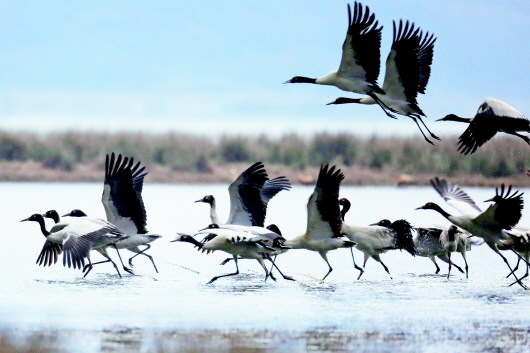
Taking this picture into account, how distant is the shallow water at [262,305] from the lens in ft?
29.2

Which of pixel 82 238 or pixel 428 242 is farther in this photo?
pixel 428 242

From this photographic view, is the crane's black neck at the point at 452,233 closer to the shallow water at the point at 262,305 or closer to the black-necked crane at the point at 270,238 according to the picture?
the shallow water at the point at 262,305

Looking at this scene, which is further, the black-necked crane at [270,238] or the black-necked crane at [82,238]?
the black-necked crane at [270,238]

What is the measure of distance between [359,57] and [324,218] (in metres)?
1.79

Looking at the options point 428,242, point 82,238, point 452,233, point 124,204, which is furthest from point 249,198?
point 452,233

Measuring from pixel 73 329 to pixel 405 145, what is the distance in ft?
86.0

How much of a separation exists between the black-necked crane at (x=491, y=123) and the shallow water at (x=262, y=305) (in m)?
1.61

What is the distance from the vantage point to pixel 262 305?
10.7m

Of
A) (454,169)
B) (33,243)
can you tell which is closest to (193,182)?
(454,169)

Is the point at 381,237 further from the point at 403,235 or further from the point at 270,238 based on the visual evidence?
the point at 270,238

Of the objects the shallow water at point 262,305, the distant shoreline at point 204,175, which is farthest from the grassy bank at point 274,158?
the shallow water at point 262,305

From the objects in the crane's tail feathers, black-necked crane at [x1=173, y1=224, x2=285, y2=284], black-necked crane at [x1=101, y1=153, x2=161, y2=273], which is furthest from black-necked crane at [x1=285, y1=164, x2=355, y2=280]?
black-necked crane at [x1=101, y1=153, x2=161, y2=273]

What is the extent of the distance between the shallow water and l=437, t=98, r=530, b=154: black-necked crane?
161 cm

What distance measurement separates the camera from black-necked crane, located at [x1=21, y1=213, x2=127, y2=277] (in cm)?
1198
